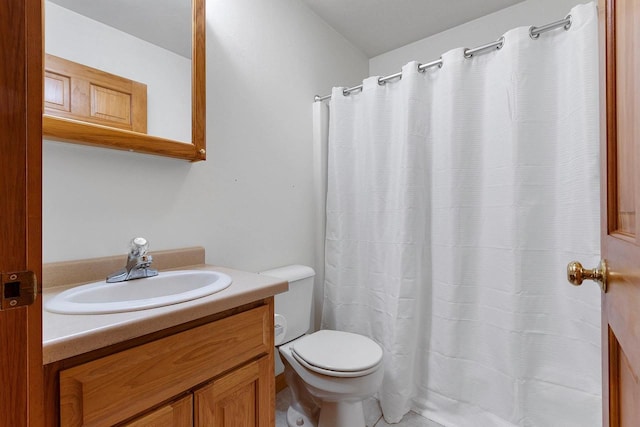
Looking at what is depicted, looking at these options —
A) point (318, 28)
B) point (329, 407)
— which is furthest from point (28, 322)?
point (318, 28)

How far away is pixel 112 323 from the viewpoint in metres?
0.64

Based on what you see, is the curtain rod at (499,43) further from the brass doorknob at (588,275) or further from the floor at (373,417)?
the floor at (373,417)

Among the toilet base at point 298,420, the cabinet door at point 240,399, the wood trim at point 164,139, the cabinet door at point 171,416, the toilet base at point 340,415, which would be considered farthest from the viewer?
the toilet base at point 298,420

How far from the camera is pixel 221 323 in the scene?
2.79 ft

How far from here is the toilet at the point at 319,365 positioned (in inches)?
48.4

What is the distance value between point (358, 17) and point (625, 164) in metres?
1.91

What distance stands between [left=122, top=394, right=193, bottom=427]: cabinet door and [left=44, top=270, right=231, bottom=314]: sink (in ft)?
0.83

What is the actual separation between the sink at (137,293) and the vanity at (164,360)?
0.07 feet

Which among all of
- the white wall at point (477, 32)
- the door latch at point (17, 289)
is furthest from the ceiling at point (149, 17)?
the white wall at point (477, 32)

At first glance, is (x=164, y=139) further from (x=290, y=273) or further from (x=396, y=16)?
(x=396, y=16)

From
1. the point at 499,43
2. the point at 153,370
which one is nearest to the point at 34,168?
the point at 153,370

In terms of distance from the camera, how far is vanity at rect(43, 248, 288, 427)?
0.60 m

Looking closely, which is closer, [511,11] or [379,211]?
[379,211]

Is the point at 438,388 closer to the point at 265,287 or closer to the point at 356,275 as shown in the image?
the point at 356,275
